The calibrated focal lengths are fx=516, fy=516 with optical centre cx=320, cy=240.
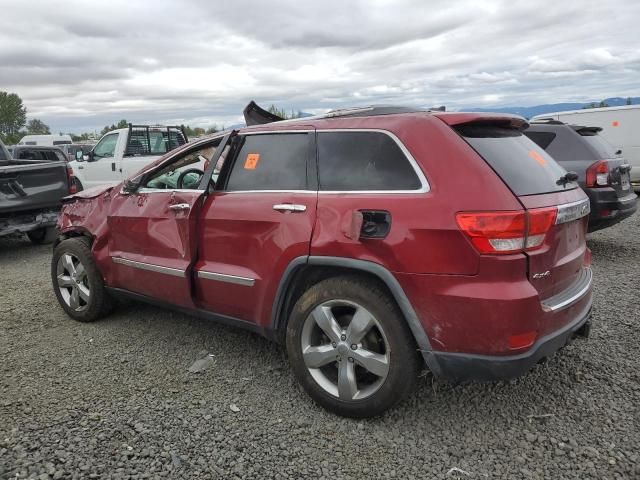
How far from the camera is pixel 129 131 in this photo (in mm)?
10453

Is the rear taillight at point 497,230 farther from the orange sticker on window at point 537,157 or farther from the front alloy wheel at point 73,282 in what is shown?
the front alloy wheel at point 73,282

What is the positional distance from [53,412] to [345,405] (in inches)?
68.0

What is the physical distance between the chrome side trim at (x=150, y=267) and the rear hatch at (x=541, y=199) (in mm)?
2122

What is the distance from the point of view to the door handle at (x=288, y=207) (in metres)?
3.00

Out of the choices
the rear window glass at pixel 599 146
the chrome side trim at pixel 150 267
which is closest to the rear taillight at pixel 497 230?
the chrome side trim at pixel 150 267

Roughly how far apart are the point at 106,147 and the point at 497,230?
10240 millimetres

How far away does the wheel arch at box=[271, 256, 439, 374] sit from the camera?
2.62 metres

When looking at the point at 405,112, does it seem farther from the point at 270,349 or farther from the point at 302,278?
the point at 270,349

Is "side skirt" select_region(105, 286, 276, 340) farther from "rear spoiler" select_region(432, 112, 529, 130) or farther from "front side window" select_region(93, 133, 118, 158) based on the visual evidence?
"front side window" select_region(93, 133, 118, 158)

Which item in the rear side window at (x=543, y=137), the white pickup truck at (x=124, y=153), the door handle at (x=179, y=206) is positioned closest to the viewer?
the door handle at (x=179, y=206)

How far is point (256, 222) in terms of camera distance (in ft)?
10.5

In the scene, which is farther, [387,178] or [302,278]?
[302,278]

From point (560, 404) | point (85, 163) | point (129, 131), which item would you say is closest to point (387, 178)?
point (560, 404)

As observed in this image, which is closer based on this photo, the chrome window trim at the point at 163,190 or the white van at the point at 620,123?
the chrome window trim at the point at 163,190
